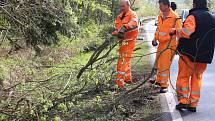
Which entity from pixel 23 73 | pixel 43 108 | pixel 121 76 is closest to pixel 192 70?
pixel 121 76

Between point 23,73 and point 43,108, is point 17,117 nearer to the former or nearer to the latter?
point 43,108

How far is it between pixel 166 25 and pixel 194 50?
5.04ft

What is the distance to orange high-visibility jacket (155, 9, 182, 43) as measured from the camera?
8555mm

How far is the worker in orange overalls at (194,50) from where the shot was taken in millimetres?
7066

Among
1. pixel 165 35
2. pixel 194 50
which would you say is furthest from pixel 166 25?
pixel 194 50

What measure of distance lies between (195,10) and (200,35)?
0.43 m

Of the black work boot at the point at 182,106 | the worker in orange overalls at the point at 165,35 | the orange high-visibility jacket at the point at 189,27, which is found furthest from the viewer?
the worker in orange overalls at the point at 165,35

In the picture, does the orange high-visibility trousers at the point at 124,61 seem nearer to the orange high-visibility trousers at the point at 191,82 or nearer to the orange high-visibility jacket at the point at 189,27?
the orange high-visibility trousers at the point at 191,82

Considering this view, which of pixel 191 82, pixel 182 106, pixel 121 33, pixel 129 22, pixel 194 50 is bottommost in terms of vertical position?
pixel 182 106

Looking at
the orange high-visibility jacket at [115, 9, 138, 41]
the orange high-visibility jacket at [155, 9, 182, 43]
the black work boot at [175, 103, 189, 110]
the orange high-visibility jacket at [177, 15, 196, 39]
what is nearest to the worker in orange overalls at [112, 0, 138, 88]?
the orange high-visibility jacket at [115, 9, 138, 41]

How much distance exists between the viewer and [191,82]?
24.1ft

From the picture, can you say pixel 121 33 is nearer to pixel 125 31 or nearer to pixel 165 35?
pixel 125 31

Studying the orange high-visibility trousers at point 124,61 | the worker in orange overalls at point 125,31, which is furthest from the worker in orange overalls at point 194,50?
the orange high-visibility trousers at point 124,61

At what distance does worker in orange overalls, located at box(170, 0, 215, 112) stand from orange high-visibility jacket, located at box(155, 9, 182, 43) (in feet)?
3.80
